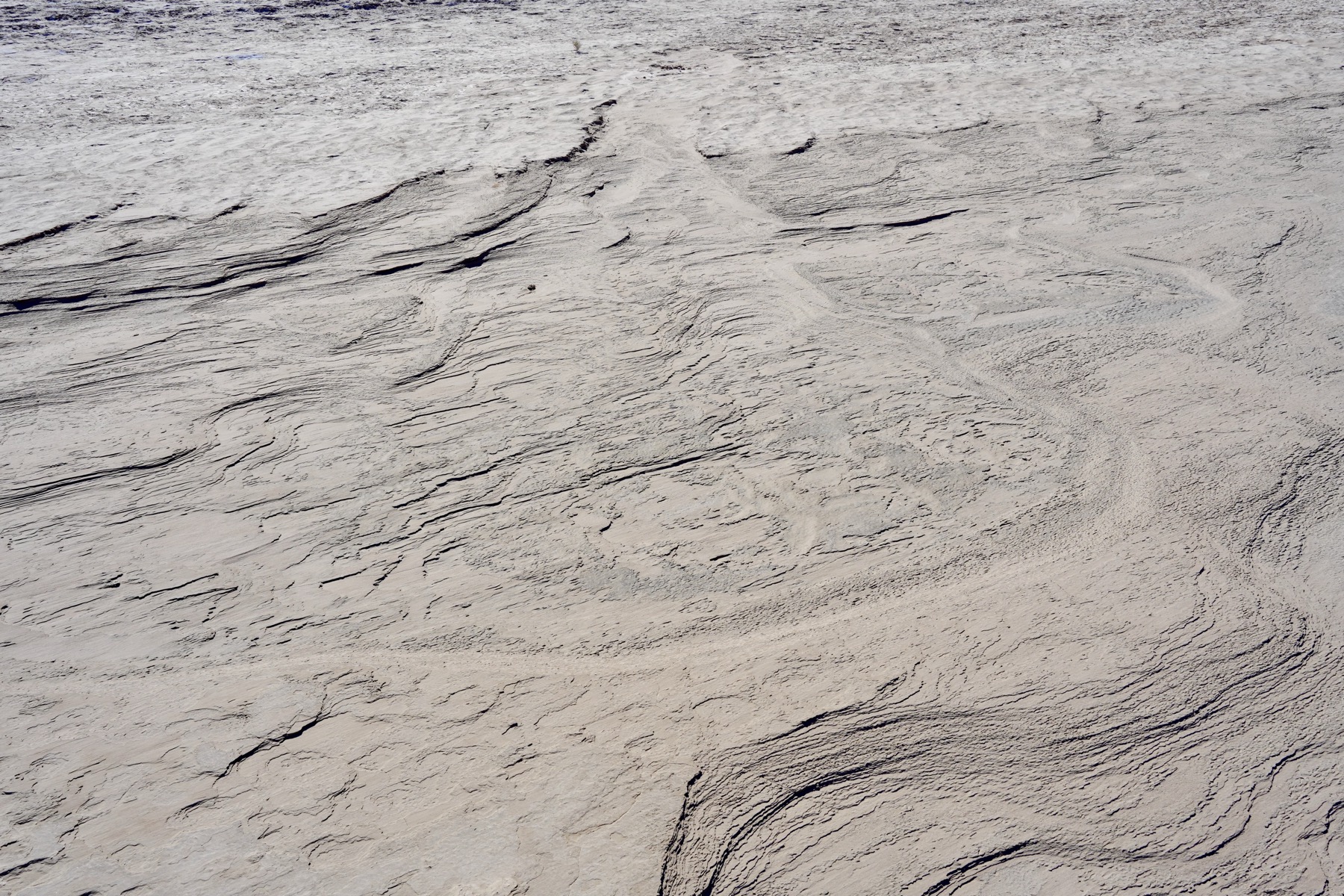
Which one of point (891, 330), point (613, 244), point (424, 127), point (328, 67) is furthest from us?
point (328, 67)

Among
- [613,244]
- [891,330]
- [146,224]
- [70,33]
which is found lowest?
[891,330]

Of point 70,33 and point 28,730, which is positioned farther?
point 70,33

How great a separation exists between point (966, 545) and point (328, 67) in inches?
266

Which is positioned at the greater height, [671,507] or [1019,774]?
[671,507]

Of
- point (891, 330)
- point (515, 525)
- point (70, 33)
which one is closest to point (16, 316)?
point (515, 525)

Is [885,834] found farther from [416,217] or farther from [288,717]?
[416,217]

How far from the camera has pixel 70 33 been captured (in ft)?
26.5

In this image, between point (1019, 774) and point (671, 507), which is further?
point (671, 507)

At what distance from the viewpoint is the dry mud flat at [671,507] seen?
82.6 inches

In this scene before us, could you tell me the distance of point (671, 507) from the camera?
3.00 m

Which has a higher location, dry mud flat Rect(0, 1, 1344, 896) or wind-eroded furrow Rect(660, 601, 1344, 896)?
dry mud flat Rect(0, 1, 1344, 896)

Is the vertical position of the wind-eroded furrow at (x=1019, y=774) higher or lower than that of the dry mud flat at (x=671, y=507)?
lower

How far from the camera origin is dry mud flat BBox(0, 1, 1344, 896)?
210 cm

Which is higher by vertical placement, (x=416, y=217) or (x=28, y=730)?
(x=416, y=217)
